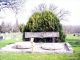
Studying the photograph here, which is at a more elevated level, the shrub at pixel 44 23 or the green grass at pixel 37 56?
the shrub at pixel 44 23

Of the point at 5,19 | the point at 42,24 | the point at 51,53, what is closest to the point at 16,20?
the point at 5,19

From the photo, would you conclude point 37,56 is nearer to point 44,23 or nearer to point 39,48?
point 39,48

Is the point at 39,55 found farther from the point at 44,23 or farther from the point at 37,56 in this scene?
the point at 44,23

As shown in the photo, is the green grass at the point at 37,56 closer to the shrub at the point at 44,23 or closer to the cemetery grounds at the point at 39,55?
the cemetery grounds at the point at 39,55

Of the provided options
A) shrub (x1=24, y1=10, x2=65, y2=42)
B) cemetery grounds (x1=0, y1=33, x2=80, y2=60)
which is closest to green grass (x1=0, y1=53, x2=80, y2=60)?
cemetery grounds (x1=0, y1=33, x2=80, y2=60)

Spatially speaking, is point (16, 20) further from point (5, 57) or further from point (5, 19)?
point (5, 57)

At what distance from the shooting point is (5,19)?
126 inches

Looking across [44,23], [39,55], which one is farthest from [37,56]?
[44,23]

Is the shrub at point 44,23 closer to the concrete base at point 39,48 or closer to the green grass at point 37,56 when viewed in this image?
the concrete base at point 39,48

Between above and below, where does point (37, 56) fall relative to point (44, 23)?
below

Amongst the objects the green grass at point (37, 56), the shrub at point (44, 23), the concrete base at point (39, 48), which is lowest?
the green grass at point (37, 56)

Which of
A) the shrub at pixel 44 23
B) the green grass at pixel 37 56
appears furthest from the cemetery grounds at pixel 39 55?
the shrub at pixel 44 23

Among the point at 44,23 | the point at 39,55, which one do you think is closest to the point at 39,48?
the point at 39,55

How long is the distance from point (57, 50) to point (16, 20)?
2.06 ft
